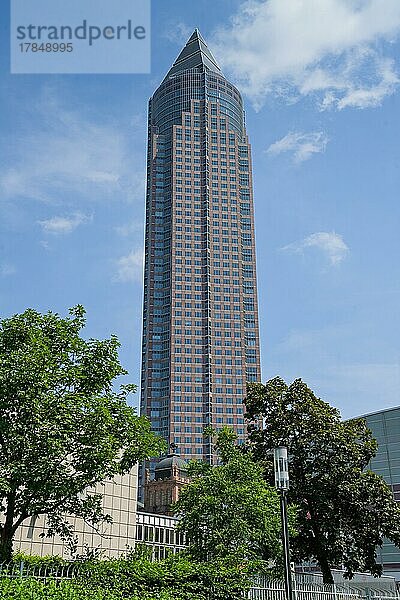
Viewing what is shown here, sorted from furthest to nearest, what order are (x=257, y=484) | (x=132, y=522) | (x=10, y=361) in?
(x=132, y=522) → (x=257, y=484) → (x=10, y=361)

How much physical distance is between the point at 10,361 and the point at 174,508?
9.77m

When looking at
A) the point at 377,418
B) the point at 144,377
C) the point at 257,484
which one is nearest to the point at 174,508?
the point at 257,484

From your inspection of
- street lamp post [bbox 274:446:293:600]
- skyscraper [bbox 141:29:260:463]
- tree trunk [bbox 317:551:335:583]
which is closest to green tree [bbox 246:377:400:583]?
tree trunk [bbox 317:551:335:583]

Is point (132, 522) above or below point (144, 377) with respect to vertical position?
below

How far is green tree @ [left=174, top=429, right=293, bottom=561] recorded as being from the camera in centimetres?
2078

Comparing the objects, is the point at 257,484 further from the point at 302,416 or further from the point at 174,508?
the point at 302,416

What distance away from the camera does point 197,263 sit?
132 metres

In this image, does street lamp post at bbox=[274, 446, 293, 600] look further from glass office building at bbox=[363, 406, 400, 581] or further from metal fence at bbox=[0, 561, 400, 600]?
glass office building at bbox=[363, 406, 400, 581]

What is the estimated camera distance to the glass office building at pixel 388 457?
54625 mm

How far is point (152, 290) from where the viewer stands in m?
131

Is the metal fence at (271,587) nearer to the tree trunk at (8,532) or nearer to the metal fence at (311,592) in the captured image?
the metal fence at (311,592)

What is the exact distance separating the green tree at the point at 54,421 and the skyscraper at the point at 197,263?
95.0 metres

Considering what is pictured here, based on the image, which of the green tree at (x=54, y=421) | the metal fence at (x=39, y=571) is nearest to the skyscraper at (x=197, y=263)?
the green tree at (x=54, y=421)

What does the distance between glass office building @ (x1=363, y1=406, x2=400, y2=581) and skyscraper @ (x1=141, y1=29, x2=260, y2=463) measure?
56.3 meters
